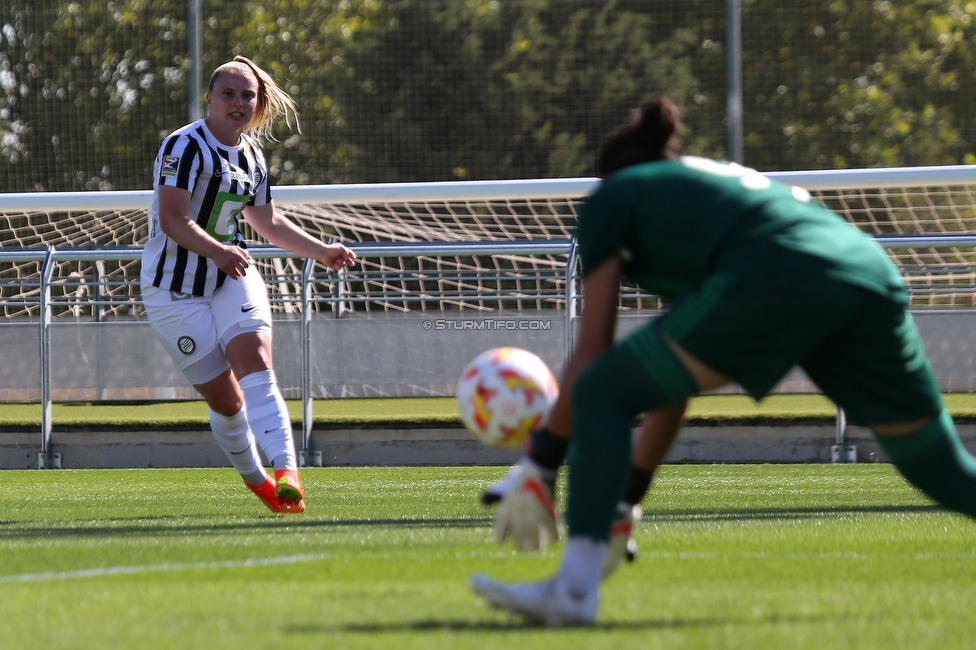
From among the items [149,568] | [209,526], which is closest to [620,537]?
[149,568]

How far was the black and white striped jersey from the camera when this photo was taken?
6.17 metres

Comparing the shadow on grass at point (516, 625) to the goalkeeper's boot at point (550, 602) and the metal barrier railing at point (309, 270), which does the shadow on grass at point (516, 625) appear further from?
the metal barrier railing at point (309, 270)

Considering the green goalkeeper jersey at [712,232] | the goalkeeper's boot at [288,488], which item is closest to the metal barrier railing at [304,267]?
the goalkeeper's boot at [288,488]

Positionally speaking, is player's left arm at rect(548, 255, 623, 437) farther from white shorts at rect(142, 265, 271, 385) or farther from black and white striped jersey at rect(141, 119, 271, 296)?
black and white striped jersey at rect(141, 119, 271, 296)

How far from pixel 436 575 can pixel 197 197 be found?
8.96ft

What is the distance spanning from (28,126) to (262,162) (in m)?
22.2

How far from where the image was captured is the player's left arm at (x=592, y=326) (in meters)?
3.29

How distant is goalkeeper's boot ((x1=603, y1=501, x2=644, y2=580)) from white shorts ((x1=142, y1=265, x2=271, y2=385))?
2886 millimetres

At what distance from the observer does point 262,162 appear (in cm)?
656

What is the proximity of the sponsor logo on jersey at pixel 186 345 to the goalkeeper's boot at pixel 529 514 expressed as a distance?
2994mm

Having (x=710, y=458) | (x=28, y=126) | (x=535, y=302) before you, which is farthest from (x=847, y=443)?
(x=28, y=126)

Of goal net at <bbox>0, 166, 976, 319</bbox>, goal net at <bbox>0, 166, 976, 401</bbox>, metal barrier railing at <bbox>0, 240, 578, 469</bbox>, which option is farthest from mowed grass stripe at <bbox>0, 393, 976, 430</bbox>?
goal net at <bbox>0, 166, 976, 319</bbox>

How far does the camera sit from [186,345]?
6.18m

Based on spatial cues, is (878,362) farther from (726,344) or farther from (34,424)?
(34,424)
